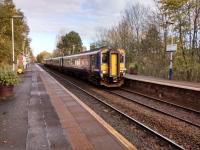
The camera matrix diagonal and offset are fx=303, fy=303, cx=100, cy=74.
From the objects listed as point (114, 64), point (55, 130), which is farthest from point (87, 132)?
point (114, 64)

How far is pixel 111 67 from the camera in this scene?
73.9ft

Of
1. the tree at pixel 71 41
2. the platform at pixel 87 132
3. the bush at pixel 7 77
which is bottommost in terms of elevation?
the platform at pixel 87 132

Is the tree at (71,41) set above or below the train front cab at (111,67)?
above

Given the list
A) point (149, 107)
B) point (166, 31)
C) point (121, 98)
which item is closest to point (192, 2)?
point (166, 31)

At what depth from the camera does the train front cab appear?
22.4 meters

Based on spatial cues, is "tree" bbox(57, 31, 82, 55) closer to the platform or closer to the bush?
the bush

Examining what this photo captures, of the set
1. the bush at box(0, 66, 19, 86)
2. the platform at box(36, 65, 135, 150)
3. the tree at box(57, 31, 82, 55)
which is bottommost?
the platform at box(36, 65, 135, 150)

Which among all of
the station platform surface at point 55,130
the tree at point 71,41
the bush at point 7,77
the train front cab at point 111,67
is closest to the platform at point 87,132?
the station platform surface at point 55,130

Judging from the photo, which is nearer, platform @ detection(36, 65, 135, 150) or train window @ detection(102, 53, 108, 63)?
platform @ detection(36, 65, 135, 150)

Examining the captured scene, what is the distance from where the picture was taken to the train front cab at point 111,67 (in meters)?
22.4

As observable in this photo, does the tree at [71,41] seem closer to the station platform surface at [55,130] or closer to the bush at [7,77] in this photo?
the bush at [7,77]

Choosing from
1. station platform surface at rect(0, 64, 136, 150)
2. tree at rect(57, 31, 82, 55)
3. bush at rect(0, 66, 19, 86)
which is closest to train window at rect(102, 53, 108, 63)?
bush at rect(0, 66, 19, 86)

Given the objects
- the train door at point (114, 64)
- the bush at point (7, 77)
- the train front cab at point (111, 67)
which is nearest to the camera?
the bush at point (7, 77)

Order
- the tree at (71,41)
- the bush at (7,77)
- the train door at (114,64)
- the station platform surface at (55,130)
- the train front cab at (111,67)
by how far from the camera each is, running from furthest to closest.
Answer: the tree at (71,41) < the train door at (114,64) < the train front cab at (111,67) < the bush at (7,77) < the station platform surface at (55,130)
